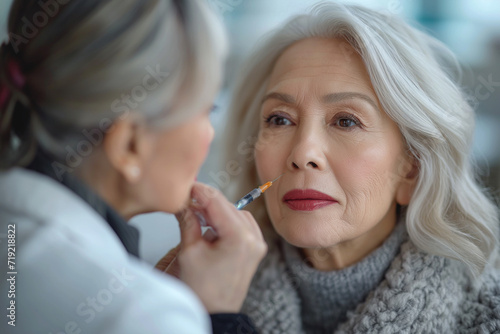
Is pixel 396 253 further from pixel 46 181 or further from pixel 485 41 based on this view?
pixel 485 41

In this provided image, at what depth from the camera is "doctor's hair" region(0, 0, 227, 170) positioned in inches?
23.5

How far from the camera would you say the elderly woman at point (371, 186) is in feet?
3.41

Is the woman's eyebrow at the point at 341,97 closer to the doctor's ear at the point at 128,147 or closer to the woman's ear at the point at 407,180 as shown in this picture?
the woman's ear at the point at 407,180

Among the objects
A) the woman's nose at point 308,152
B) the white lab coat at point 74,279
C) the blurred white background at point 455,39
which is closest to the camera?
the white lab coat at point 74,279

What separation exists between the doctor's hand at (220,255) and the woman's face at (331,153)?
0.27 metres

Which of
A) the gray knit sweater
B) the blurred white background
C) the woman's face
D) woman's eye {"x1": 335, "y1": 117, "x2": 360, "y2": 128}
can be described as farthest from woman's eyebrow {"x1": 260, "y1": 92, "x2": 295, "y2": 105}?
the gray knit sweater

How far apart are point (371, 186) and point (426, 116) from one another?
0.21m

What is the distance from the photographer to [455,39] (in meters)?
2.53

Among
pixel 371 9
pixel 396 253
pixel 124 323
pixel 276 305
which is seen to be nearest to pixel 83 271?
pixel 124 323

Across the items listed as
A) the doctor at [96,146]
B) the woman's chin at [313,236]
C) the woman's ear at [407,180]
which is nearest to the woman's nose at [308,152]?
the woman's chin at [313,236]

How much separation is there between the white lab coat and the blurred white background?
72cm

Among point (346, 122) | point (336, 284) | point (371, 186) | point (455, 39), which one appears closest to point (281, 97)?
point (346, 122)

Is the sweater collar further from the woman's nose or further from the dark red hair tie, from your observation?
the woman's nose

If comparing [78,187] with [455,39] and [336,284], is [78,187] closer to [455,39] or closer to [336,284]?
[336,284]
